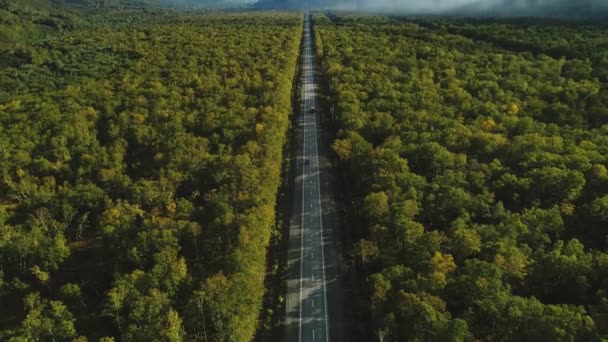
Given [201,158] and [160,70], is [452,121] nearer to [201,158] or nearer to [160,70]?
[201,158]

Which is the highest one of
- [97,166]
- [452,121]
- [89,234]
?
[452,121]

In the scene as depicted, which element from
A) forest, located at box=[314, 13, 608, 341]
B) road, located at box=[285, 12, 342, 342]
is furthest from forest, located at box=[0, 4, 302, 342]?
forest, located at box=[314, 13, 608, 341]

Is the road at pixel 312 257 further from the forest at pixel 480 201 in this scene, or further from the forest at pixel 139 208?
the forest at pixel 139 208

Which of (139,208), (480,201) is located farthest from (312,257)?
(139,208)

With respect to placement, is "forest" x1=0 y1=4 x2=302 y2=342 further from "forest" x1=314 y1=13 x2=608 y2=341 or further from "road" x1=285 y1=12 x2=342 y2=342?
"forest" x1=314 y1=13 x2=608 y2=341

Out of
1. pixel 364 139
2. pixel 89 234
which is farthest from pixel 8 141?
pixel 364 139

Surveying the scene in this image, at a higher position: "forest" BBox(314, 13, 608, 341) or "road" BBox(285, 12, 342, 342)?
"forest" BBox(314, 13, 608, 341)
